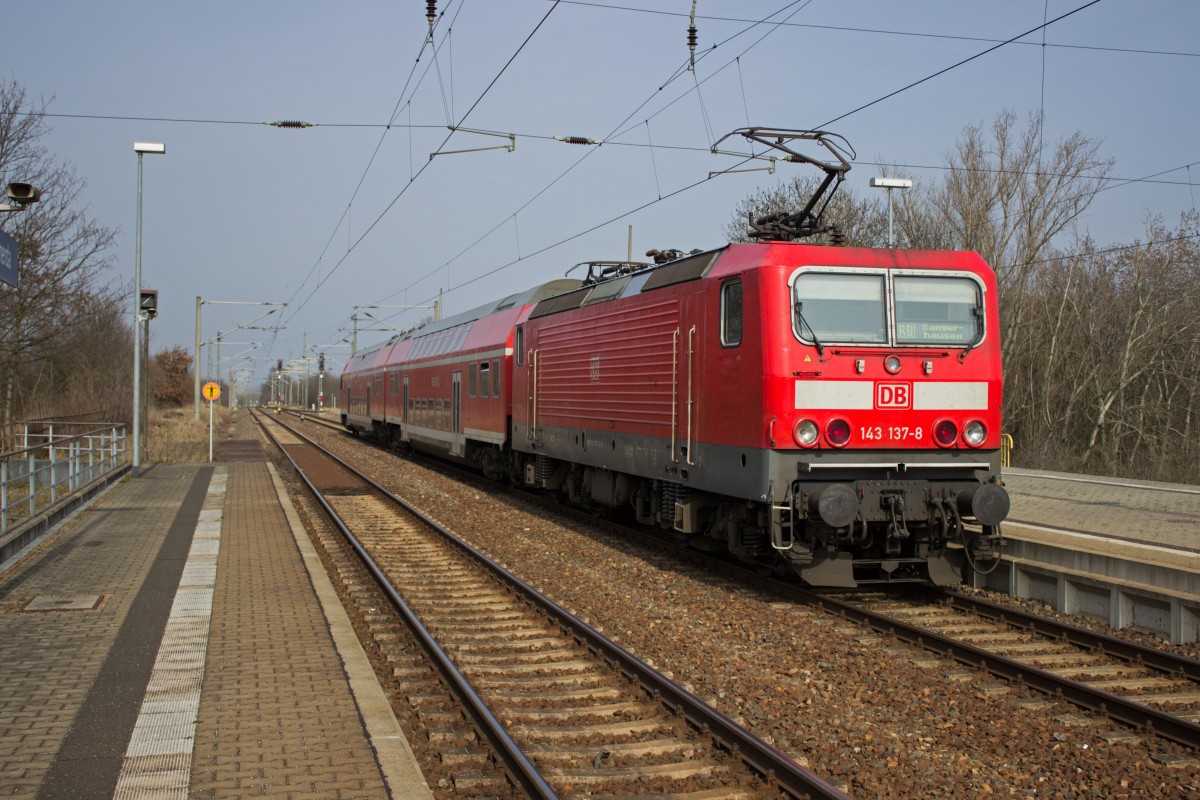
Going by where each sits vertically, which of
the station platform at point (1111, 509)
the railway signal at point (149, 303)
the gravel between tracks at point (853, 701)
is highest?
the railway signal at point (149, 303)

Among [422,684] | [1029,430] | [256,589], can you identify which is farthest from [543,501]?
[1029,430]

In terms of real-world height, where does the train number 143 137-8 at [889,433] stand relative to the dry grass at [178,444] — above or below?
above

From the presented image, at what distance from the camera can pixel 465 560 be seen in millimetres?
11742

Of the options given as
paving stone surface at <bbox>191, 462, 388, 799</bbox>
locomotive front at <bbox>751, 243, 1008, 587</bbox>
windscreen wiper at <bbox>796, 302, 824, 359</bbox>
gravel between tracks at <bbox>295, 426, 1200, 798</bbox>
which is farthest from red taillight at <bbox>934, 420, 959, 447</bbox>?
paving stone surface at <bbox>191, 462, 388, 799</bbox>

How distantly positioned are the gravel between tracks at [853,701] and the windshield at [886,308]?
2570 mm

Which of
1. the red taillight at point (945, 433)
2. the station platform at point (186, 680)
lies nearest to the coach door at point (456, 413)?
the station platform at point (186, 680)

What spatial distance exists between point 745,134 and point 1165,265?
21.5 metres

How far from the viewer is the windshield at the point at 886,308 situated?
8969mm

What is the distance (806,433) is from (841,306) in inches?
49.1

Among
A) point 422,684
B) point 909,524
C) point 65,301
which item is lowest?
point 422,684

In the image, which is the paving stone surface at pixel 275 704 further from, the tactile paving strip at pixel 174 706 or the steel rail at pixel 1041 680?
the steel rail at pixel 1041 680

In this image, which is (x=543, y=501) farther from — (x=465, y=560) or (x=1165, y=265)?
(x=1165, y=265)

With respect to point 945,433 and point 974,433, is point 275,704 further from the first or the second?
point 974,433

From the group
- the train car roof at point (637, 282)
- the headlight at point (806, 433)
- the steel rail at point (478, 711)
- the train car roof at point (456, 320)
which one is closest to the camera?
the steel rail at point (478, 711)
